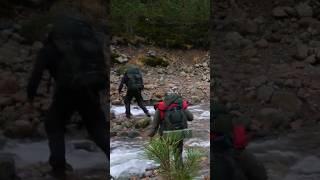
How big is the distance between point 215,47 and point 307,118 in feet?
1.96

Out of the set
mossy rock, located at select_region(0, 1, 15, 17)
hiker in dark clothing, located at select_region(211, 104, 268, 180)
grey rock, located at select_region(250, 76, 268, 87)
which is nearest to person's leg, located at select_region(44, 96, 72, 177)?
mossy rock, located at select_region(0, 1, 15, 17)

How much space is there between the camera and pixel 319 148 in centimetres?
266

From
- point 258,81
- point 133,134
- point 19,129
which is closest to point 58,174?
point 19,129

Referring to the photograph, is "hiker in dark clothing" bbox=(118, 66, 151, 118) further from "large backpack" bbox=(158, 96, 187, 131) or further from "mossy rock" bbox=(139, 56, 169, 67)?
"mossy rock" bbox=(139, 56, 169, 67)

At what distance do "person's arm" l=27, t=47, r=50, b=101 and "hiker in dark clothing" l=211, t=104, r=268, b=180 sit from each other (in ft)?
2.93

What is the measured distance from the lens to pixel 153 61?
12664mm

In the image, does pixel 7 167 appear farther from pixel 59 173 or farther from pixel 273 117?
pixel 273 117

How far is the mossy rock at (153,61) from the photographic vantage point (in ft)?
41.2

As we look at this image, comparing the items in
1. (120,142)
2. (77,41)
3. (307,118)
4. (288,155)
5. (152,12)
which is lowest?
(120,142)

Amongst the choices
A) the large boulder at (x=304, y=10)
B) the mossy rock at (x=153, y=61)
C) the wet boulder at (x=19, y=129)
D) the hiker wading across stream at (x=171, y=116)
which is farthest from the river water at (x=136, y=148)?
the mossy rock at (x=153, y=61)

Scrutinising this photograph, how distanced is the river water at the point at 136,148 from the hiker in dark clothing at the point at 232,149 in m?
2.08

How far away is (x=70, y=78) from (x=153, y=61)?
10.1 metres

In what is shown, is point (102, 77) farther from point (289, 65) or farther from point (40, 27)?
point (289, 65)

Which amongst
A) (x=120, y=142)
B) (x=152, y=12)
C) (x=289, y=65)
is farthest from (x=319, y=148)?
(x=152, y=12)
